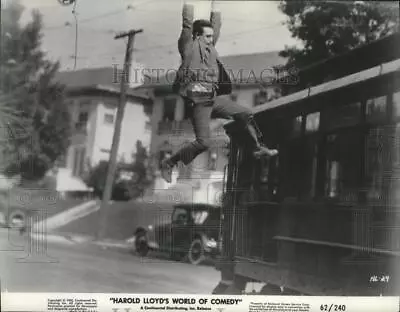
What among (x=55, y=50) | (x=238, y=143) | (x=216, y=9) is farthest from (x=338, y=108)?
(x=55, y=50)

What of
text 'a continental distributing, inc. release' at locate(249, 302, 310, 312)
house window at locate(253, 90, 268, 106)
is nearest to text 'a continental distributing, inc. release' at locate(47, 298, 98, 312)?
text 'a continental distributing, inc. release' at locate(249, 302, 310, 312)

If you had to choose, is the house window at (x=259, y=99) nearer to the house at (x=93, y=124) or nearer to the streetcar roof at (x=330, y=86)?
the streetcar roof at (x=330, y=86)

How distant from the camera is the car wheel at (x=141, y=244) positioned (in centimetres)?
404

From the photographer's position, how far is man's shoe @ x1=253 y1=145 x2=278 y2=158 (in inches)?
167

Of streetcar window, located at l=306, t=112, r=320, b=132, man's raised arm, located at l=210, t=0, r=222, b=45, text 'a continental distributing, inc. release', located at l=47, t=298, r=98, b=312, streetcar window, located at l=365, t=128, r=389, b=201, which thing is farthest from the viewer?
streetcar window, located at l=306, t=112, r=320, b=132

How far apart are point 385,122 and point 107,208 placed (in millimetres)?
2123

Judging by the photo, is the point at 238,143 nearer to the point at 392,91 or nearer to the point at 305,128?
the point at 305,128

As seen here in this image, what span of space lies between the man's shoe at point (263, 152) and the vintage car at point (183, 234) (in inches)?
21.0

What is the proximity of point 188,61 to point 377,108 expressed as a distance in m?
1.43

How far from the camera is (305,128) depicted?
Answer: 4.36 m

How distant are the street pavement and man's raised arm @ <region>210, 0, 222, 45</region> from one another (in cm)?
173

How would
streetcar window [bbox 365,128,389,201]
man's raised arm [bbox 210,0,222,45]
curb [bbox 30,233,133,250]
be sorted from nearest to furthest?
curb [bbox 30,233,133,250], streetcar window [bbox 365,128,389,201], man's raised arm [bbox 210,0,222,45]

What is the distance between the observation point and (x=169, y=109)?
13.5 ft

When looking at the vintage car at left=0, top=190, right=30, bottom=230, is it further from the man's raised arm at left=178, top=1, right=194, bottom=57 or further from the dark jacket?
the man's raised arm at left=178, top=1, right=194, bottom=57
